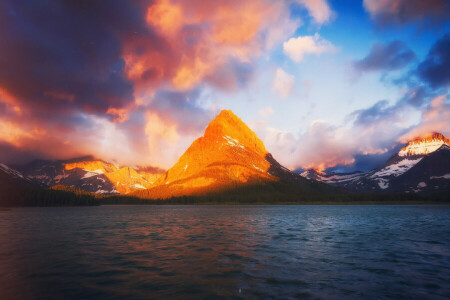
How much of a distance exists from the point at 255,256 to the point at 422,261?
18705mm

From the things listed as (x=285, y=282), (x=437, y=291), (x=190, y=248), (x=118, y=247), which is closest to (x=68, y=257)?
(x=118, y=247)

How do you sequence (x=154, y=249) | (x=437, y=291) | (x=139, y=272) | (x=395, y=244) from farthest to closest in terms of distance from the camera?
(x=395, y=244), (x=154, y=249), (x=139, y=272), (x=437, y=291)

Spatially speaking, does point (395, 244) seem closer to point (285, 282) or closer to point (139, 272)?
point (285, 282)

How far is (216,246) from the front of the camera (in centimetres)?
3741

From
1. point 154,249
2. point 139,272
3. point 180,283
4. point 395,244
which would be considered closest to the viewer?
point 180,283

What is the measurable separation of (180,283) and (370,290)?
1455 cm

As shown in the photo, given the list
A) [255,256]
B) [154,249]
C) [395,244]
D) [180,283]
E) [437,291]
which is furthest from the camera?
[395,244]

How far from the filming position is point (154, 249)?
35375 mm

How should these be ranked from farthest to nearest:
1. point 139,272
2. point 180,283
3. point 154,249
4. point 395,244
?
1. point 395,244
2. point 154,249
3. point 139,272
4. point 180,283

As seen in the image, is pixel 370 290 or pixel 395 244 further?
pixel 395 244

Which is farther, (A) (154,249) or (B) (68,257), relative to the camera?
(A) (154,249)

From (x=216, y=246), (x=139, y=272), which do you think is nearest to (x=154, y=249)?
(x=216, y=246)

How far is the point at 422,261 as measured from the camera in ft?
93.1

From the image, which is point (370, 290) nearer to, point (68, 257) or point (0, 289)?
point (0, 289)
